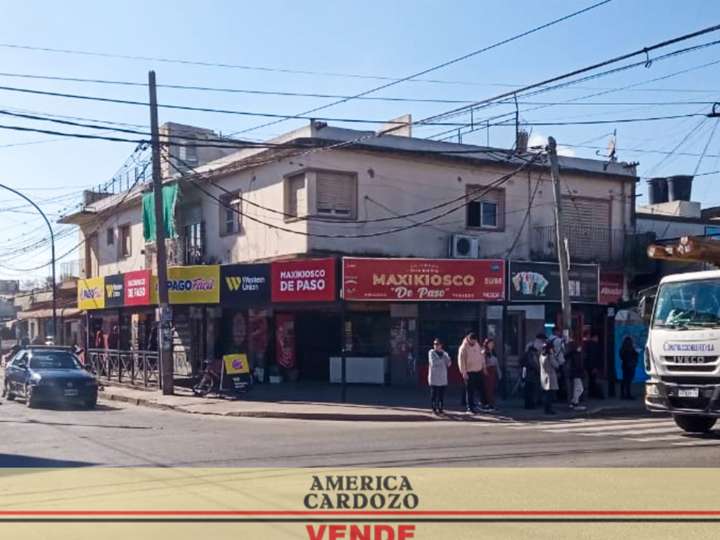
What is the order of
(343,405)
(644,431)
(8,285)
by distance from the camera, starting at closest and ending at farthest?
(644,431) < (343,405) < (8,285)

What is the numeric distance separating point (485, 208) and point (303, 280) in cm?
760

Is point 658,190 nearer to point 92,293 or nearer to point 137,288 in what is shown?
point 137,288

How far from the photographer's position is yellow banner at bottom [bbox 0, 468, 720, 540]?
25.4ft

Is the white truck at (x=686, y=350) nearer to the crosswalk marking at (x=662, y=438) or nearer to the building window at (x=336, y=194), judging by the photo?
the crosswalk marking at (x=662, y=438)

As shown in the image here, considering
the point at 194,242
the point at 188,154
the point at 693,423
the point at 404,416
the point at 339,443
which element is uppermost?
the point at 188,154

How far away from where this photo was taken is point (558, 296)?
2492 centimetres

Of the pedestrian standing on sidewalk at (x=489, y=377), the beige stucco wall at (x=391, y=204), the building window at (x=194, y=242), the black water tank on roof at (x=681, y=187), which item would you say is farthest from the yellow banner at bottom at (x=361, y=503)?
the black water tank on roof at (x=681, y=187)

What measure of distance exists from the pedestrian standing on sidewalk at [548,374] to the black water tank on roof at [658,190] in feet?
67.9

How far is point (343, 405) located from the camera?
21312mm

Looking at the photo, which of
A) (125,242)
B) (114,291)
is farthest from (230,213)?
(125,242)

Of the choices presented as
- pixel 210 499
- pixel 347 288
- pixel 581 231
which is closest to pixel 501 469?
pixel 210 499

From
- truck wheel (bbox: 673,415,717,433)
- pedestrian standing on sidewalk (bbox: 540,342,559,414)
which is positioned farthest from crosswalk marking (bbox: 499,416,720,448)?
pedestrian standing on sidewalk (bbox: 540,342,559,414)

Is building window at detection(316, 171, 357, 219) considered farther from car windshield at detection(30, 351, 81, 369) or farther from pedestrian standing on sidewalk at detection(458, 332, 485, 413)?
car windshield at detection(30, 351, 81, 369)

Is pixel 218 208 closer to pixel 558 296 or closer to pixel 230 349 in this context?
pixel 230 349
